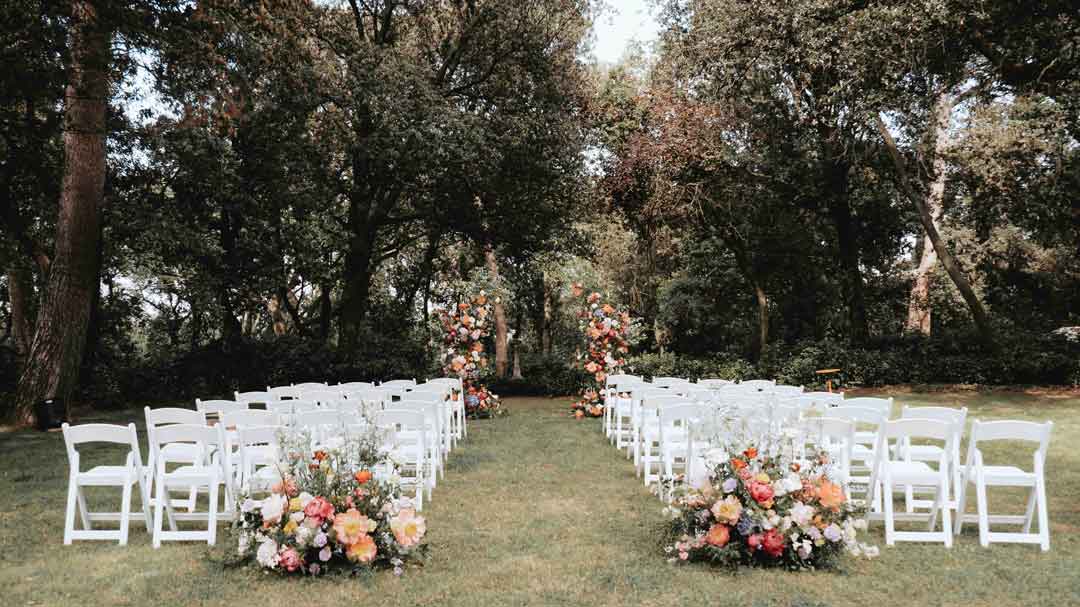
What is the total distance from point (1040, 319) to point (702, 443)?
21455 mm

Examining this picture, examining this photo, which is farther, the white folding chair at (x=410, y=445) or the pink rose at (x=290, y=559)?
the white folding chair at (x=410, y=445)

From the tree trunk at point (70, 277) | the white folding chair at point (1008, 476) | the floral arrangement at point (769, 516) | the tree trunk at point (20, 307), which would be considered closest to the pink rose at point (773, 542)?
the floral arrangement at point (769, 516)

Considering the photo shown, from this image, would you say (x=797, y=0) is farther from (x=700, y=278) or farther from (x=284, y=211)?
(x=284, y=211)

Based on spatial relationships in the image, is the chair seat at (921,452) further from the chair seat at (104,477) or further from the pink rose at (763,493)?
the chair seat at (104,477)

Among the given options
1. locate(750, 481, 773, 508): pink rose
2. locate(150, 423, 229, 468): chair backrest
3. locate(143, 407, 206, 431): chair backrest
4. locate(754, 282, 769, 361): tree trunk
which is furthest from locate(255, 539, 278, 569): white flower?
locate(754, 282, 769, 361): tree trunk

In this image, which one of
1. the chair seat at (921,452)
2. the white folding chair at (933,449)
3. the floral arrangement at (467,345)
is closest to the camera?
the white folding chair at (933,449)

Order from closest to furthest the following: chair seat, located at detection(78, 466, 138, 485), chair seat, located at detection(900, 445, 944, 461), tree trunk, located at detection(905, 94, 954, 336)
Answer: chair seat, located at detection(78, 466, 138, 485), chair seat, located at detection(900, 445, 944, 461), tree trunk, located at detection(905, 94, 954, 336)

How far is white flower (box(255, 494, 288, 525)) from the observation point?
5.06 m

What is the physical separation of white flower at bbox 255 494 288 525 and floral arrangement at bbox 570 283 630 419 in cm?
1000

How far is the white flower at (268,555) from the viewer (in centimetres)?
502

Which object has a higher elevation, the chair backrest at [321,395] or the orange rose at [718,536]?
the chair backrest at [321,395]

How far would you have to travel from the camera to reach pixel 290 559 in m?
5.02

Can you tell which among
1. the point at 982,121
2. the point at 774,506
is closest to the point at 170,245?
the point at 774,506

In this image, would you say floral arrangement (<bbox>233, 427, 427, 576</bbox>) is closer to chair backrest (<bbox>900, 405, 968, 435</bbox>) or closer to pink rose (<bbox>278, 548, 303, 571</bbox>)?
pink rose (<bbox>278, 548, 303, 571</bbox>)
